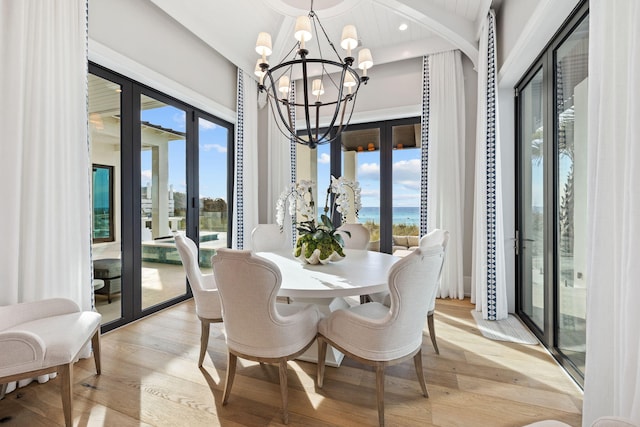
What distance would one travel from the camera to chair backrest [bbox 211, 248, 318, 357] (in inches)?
55.1

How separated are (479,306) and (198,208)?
11.3ft

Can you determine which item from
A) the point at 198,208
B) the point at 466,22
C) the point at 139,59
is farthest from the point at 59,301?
the point at 466,22

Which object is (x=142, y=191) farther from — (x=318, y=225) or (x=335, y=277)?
(x=335, y=277)

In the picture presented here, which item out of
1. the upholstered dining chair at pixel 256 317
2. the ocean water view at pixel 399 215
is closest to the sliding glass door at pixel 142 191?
the upholstered dining chair at pixel 256 317

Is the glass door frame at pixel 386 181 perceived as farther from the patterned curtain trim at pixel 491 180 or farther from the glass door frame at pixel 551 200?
the glass door frame at pixel 551 200

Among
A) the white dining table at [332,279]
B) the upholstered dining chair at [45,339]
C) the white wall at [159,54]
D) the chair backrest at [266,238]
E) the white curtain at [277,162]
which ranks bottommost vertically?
the upholstered dining chair at [45,339]

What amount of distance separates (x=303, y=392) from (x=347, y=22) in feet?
12.2

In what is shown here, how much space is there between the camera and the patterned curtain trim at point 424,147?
371 centimetres

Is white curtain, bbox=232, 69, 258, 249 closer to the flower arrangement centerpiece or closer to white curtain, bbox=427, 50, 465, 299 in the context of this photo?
the flower arrangement centerpiece

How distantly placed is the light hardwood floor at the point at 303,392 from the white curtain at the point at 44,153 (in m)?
0.66

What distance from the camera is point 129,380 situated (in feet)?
6.21

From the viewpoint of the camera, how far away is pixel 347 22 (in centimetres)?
341


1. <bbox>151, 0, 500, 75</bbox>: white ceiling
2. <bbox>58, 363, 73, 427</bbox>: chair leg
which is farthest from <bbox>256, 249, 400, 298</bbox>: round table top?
<bbox>151, 0, 500, 75</bbox>: white ceiling

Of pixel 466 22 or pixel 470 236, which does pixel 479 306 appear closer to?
pixel 470 236
